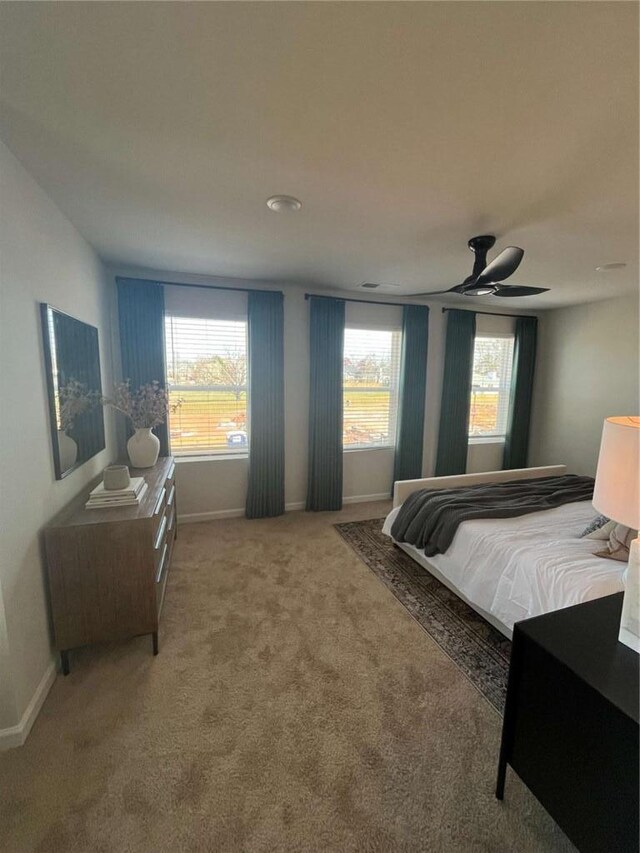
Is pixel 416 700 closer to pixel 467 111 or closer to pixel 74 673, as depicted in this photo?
pixel 74 673

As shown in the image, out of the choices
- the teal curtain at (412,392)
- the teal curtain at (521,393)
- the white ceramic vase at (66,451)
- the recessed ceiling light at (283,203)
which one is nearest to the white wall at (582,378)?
the teal curtain at (521,393)

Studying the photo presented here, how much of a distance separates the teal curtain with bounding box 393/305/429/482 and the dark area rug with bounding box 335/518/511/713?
1371 mm

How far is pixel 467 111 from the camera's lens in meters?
1.25

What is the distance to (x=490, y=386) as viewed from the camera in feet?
16.2

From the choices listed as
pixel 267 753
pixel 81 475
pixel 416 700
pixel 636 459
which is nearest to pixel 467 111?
pixel 636 459

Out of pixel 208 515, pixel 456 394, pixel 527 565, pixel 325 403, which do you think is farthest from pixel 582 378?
pixel 208 515

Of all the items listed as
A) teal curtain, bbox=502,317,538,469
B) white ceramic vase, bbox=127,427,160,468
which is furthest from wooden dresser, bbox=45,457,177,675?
teal curtain, bbox=502,317,538,469

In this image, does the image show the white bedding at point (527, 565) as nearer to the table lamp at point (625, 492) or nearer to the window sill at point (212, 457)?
the table lamp at point (625, 492)

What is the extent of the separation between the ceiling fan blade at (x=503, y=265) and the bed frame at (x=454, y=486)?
168cm

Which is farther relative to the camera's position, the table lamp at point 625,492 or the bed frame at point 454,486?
the bed frame at point 454,486

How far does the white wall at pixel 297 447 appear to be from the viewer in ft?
11.9

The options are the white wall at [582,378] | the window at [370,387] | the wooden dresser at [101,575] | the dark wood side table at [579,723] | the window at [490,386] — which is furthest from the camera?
the window at [490,386]

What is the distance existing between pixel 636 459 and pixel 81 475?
276cm

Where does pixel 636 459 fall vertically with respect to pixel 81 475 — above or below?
above
